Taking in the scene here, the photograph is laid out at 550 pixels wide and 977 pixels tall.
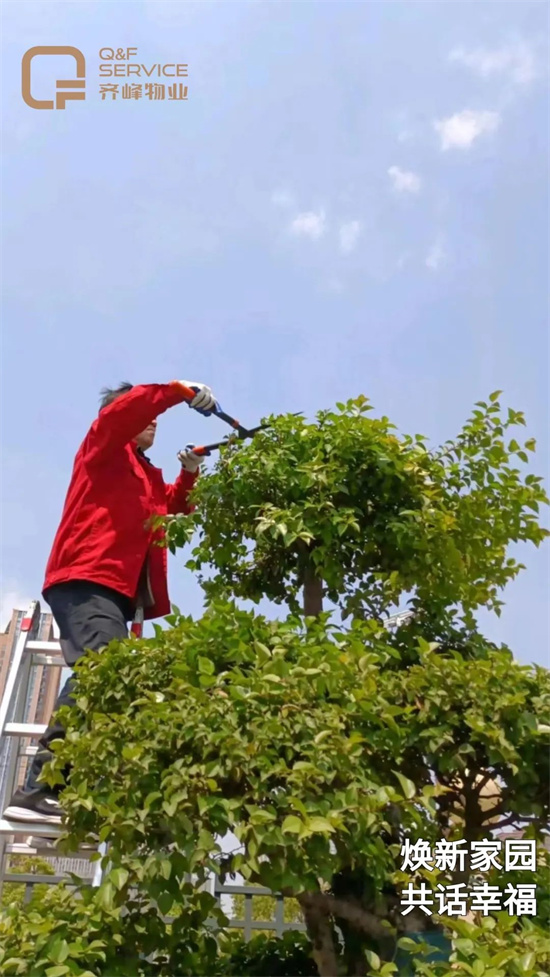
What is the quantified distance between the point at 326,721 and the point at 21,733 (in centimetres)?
124

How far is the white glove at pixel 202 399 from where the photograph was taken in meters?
2.35

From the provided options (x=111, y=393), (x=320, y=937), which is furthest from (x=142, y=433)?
(x=320, y=937)

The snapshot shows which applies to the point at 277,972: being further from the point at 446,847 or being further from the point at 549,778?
the point at 549,778

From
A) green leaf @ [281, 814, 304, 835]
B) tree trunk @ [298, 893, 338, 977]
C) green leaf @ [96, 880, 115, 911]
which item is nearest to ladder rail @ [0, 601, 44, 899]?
green leaf @ [96, 880, 115, 911]

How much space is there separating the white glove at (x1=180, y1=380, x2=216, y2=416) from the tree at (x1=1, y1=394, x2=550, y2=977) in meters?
0.21

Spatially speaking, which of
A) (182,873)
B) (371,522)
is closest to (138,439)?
(371,522)

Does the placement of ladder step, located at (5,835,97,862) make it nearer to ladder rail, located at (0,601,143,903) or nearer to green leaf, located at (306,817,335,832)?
ladder rail, located at (0,601,143,903)

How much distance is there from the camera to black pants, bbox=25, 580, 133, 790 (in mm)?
2262

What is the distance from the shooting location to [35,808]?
2146mm

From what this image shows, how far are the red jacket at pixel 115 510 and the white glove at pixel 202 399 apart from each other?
4 centimetres

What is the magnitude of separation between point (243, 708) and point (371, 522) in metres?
0.78

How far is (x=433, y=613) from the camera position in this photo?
7.16 feet

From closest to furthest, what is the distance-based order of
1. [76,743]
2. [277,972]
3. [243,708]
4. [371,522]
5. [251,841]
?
[251,841], [243,708], [76,743], [277,972], [371,522]

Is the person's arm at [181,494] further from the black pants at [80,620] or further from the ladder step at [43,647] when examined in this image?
the ladder step at [43,647]
